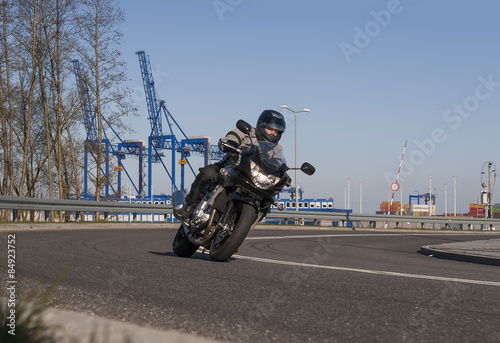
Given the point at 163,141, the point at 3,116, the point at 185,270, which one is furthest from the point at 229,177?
the point at 163,141

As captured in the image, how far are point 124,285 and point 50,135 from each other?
82.9 ft

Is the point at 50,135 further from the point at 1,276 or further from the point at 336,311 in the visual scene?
the point at 336,311

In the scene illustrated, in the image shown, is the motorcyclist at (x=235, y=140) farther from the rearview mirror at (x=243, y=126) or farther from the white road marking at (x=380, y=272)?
the white road marking at (x=380, y=272)

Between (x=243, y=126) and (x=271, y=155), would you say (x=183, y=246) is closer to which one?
(x=271, y=155)

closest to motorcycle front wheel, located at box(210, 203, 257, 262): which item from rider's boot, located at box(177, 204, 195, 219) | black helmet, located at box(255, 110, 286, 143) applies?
rider's boot, located at box(177, 204, 195, 219)

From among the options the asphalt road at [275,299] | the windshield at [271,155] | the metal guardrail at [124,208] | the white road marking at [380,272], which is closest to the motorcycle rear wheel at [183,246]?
the white road marking at [380,272]

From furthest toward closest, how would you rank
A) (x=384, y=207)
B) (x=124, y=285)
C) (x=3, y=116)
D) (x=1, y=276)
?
(x=384, y=207) → (x=3, y=116) → (x=1, y=276) → (x=124, y=285)

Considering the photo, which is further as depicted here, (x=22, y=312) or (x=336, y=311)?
(x=336, y=311)

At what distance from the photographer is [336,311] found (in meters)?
3.77

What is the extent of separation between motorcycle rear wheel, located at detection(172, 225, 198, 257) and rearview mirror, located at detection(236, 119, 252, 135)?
68.9 inches

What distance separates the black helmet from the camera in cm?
716

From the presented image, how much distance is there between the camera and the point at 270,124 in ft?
23.5

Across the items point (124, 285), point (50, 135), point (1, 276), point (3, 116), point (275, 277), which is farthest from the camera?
point (50, 135)

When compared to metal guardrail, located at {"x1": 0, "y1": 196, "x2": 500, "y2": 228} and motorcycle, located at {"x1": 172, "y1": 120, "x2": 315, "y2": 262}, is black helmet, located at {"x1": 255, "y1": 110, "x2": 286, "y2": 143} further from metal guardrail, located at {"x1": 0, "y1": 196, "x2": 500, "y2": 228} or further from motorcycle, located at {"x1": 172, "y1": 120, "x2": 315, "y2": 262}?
metal guardrail, located at {"x1": 0, "y1": 196, "x2": 500, "y2": 228}
